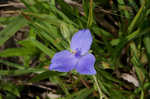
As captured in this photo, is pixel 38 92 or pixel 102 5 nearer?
pixel 102 5

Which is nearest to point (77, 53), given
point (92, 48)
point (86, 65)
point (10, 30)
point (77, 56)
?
point (77, 56)

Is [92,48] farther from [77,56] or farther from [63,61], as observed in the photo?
[63,61]

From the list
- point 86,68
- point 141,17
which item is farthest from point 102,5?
point 86,68

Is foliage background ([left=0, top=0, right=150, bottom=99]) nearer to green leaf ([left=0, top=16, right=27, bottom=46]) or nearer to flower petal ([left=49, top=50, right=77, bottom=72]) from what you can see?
green leaf ([left=0, top=16, right=27, bottom=46])

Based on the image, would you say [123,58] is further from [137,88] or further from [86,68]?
[86,68]

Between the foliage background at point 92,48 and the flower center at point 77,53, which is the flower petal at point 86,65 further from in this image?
the foliage background at point 92,48

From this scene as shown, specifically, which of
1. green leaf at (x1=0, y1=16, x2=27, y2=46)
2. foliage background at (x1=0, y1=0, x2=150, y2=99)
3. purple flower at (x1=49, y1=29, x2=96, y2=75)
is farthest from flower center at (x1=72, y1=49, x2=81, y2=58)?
green leaf at (x1=0, y1=16, x2=27, y2=46)

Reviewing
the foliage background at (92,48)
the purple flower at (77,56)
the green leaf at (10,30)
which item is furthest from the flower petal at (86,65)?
the green leaf at (10,30)
